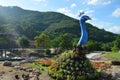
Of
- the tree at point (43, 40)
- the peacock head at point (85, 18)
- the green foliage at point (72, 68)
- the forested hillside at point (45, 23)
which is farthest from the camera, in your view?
the forested hillside at point (45, 23)

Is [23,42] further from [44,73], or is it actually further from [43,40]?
[44,73]

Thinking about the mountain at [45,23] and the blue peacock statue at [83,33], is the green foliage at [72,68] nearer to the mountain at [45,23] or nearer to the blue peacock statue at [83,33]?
the blue peacock statue at [83,33]

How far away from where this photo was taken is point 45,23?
14400cm

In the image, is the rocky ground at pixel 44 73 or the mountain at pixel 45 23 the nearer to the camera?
the rocky ground at pixel 44 73

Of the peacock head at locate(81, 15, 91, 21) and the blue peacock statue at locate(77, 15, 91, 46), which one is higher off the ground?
the peacock head at locate(81, 15, 91, 21)

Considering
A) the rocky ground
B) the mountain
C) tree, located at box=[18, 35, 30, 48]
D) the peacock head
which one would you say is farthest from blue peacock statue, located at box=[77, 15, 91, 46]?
the mountain

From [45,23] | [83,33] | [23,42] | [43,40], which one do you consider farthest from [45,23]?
[83,33]

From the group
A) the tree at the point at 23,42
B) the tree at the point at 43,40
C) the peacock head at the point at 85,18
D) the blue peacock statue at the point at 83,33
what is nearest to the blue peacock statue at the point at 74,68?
the blue peacock statue at the point at 83,33

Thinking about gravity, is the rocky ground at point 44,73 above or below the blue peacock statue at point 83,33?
below

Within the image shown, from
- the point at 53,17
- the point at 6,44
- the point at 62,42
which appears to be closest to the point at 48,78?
the point at 62,42

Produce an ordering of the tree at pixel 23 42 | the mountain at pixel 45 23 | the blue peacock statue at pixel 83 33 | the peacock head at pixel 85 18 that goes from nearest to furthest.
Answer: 1. the blue peacock statue at pixel 83 33
2. the peacock head at pixel 85 18
3. the tree at pixel 23 42
4. the mountain at pixel 45 23

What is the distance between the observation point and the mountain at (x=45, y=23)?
10593cm

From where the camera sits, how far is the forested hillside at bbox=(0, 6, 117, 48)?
105750 millimetres

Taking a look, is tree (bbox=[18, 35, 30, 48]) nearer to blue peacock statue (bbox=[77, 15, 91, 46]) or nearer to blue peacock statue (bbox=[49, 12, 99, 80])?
blue peacock statue (bbox=[77, 15, 91, 46])
